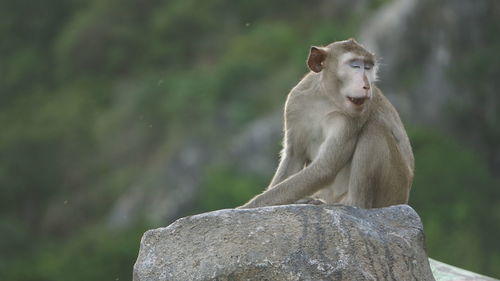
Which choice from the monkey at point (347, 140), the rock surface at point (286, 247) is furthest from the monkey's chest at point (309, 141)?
the rock surface at point (286, 247)

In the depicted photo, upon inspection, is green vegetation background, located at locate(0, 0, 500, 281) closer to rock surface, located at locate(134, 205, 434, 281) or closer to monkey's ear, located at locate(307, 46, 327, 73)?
monkey's ear, located at locate(307, 46, 327, 73)

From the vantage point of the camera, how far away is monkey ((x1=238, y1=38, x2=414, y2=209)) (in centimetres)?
1265

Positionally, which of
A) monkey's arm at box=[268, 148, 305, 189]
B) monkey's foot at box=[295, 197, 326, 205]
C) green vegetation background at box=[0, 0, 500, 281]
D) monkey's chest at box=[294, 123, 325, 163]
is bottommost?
green vegetation background at box=[0, 0, 500, 281]

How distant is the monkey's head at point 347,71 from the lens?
1250 cm

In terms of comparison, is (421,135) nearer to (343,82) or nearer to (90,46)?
(90,46)

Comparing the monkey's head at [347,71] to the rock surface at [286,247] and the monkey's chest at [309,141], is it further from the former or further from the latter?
the rock surface at [286,247]

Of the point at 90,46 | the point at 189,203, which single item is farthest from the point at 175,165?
the point at 90,46

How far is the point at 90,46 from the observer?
3686 inches

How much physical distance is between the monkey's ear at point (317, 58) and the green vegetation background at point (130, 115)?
Answer: 40970 mm

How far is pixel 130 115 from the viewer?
81.4 m

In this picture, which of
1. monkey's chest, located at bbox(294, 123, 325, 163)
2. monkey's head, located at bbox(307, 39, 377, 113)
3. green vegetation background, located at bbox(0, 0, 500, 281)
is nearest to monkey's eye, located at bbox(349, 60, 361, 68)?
monkey's head, located at bbox(307, 39, 377, 113)

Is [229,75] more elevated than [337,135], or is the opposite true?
[337,135]

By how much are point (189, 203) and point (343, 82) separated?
51890 millimetres

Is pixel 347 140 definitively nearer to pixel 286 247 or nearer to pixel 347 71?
pixel 347 71
